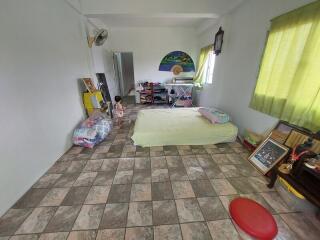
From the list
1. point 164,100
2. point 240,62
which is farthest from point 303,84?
point 164,100

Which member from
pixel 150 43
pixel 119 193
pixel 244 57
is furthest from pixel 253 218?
pixel 150 43

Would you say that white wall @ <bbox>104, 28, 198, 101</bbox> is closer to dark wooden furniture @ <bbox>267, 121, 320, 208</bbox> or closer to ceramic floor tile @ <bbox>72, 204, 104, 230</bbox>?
dark wooden furniture @ <bbox>267, 121, 320, 208</bbox>

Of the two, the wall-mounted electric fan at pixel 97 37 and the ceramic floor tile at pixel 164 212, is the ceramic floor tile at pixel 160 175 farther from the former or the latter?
the wall-mounted electric fan at pixel 97 37

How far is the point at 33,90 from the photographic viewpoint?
1723 mm

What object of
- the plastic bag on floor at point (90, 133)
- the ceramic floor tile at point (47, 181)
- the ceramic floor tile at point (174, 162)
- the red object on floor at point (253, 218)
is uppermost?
the plastic bag on floor at point (90, 133)

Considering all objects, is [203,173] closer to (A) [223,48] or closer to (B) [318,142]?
(B) [318,142]

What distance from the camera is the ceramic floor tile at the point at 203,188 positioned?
5.17ft

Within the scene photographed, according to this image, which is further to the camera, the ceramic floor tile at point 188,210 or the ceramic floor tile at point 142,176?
the ceramic floor tile at point 142,176

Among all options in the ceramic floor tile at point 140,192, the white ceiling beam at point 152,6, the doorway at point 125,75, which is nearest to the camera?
the ceramic floor tile at point 140,192

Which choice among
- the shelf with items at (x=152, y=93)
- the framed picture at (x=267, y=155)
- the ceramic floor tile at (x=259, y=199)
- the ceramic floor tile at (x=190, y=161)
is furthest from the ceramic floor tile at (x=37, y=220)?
the shelf with items at (x=152, y=93)

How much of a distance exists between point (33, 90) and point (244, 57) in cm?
312

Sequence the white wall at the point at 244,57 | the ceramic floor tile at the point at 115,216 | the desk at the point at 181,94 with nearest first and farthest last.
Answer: the ceramic floor tile at the point at 115,216 → the white wall at the point at 244,57 → the desk at the point at 181,94

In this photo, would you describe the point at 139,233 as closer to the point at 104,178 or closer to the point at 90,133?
the point at 104,178

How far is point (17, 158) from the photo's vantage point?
1.52m
